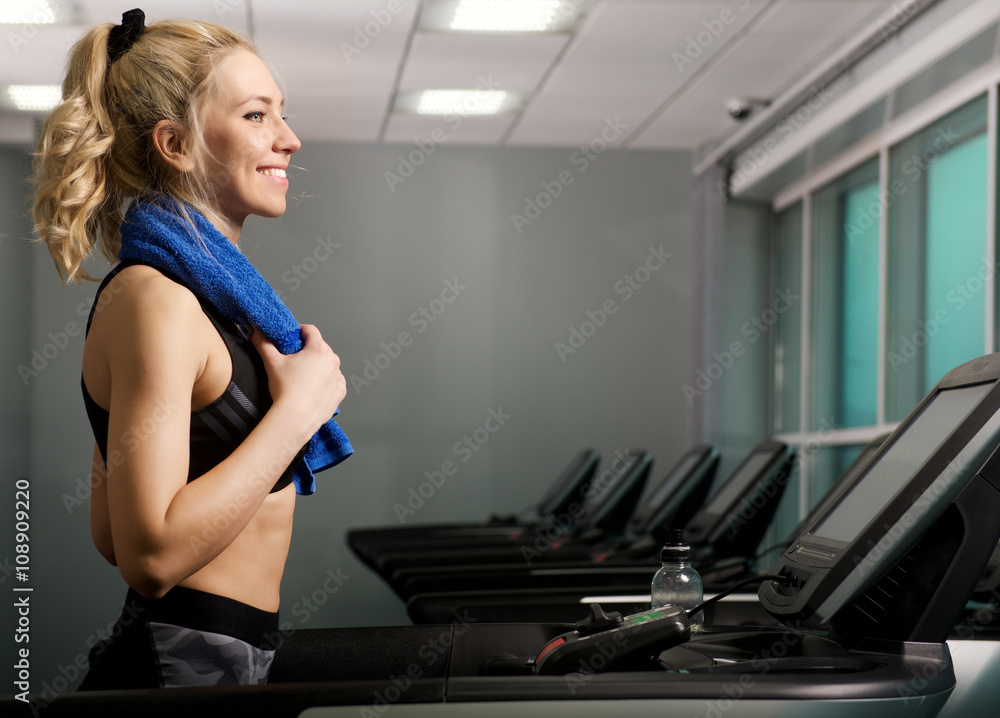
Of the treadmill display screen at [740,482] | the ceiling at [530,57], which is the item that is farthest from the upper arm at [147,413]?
the ceiling at [530,57]

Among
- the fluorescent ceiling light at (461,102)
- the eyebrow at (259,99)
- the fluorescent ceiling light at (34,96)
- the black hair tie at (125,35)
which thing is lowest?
the eyebrow at (259,99)

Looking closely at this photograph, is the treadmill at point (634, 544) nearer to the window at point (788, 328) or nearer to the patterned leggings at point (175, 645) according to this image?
the window at point (788, 328)

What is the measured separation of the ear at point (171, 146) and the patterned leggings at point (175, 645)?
1.54ft

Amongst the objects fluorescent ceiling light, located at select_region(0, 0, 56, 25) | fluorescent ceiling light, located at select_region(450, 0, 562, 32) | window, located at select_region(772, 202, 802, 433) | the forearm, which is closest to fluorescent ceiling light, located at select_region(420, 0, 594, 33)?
fluorescent ceiling light, located at select_region(450, 0, 562, 32)

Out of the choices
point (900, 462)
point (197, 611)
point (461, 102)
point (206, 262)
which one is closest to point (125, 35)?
point (206, 262)

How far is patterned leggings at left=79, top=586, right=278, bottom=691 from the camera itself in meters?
0.99

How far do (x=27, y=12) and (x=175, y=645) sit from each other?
12.6 feet

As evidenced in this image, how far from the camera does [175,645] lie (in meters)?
0.99

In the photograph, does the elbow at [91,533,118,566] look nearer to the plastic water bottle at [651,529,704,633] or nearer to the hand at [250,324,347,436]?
the hand at [250,324,347,436]

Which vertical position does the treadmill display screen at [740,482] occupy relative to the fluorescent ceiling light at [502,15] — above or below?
below

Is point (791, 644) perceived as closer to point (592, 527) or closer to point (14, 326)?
point (592, 527)

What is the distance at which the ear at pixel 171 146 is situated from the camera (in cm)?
110

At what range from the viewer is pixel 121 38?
1128 millimetres

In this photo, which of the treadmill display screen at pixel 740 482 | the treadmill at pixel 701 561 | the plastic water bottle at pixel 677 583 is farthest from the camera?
the treadmill display screen at pixel 740 482
